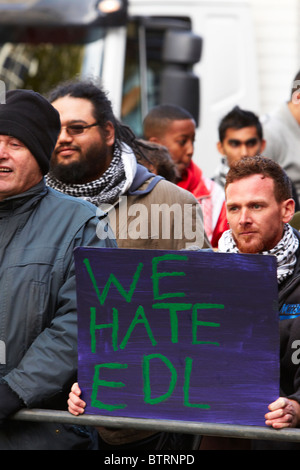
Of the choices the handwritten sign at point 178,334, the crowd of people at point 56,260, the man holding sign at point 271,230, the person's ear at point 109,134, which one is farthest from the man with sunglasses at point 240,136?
the handwritten sign at point 178,334

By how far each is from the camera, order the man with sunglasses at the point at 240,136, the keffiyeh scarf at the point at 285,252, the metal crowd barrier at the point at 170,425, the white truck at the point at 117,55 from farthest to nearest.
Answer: the white truck at the point at 117,55 < the man with sunglasses at the point at 240,136 < the keffiyeh scarf at the point at 285,252 < the metal crowd barrier at the point at 170,425

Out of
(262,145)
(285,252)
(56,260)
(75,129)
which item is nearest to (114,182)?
(75,129)

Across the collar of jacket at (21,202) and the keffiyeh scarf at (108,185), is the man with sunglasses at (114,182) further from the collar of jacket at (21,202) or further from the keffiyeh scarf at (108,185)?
the collar of jacket at (21,202)

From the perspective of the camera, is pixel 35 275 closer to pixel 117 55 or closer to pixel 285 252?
pixel 285 252

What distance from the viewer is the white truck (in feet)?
25.3

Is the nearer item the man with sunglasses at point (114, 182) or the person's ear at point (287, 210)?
the person's ear at point (287, 210)

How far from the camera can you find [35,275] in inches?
125

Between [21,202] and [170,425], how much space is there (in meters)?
0.92

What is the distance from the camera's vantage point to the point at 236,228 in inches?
131

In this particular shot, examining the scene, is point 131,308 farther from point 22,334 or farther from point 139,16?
point 139,16

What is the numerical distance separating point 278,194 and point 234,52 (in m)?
5.47

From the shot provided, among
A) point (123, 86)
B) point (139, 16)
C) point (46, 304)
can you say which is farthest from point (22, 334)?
point (139, 16)

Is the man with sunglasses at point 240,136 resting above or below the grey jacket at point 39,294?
above

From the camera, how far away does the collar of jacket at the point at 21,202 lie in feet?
10.8
